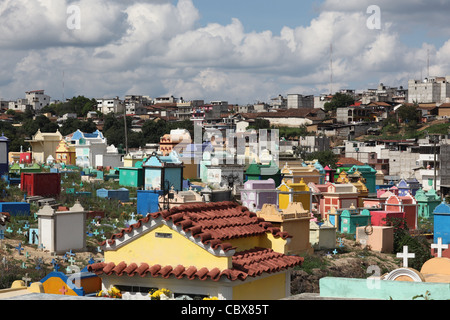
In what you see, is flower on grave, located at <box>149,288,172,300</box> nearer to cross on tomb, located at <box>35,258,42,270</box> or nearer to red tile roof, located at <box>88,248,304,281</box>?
red tile roof, located at <box>88,248,304,281</box>

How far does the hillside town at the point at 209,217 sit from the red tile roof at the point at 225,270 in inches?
1.1

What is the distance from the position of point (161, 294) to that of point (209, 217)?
8.99ft

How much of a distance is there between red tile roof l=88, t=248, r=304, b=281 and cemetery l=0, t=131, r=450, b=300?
0.02 meters

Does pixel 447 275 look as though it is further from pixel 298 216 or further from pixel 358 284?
pixel 298 216

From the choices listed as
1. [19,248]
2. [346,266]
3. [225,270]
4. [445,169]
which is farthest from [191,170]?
[225,270]

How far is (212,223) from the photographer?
14.7 m

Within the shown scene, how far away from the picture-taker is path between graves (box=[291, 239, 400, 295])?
24.2 m

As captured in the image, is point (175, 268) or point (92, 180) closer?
point (175, 268)

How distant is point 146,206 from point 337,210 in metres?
11.0

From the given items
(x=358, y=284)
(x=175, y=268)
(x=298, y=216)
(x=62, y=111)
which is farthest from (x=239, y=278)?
(x=62, y=111)

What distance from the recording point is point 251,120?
10700 centimetres

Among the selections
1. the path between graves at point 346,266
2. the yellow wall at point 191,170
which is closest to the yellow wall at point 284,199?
the path between graves at point 346,266

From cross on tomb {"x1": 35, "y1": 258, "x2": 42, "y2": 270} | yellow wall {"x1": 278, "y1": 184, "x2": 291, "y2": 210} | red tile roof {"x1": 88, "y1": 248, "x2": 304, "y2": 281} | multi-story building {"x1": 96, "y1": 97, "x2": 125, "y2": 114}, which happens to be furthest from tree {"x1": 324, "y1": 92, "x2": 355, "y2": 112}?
red tile roof {"x1": 88, "y1": 248, "x2": 304, "y2": 281}
